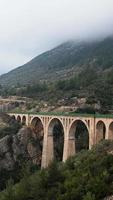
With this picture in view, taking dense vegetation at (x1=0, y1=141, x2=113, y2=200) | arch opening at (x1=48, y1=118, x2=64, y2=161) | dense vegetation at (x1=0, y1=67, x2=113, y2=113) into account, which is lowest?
dense vegetation at (x1=0, y1=141, x2=113, y2=200)

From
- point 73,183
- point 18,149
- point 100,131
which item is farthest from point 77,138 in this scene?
point 73,183

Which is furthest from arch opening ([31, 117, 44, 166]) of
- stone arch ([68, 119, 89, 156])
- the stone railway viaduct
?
stone arch ([68, 119, 89, 156])

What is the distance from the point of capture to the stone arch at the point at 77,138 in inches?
2500

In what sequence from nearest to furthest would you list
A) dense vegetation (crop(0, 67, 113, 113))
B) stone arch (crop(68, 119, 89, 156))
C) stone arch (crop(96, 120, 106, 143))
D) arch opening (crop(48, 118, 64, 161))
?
stone arch (crop(96, 120, 106, 143)), stone arch (crop(68, 119, 89, 156)), arch opening (crop(48, 118, 64, 161)), dense vegetation (crop(0, 67, 113, 113))

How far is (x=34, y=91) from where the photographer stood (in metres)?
128

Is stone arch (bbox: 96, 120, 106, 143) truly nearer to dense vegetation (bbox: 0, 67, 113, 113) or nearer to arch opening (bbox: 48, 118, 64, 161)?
arch opening (bbox: 48, 118, 64, 161)

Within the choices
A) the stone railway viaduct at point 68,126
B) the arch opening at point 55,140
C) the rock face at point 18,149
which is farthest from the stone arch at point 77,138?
the rock face at point 18,149

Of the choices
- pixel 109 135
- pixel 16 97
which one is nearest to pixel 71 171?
pixel 109 135

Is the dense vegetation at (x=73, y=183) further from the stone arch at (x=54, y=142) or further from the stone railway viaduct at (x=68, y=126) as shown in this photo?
the stone arch at (x=54, y=142)

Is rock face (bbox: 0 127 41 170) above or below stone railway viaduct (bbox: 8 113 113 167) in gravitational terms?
below

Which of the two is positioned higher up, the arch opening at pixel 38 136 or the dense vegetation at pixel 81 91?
the dense vegetation at pixel 81 91

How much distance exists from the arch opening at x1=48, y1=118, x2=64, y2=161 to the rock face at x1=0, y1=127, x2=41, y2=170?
9.92 feet

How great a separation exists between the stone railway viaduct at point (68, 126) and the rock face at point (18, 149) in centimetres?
257

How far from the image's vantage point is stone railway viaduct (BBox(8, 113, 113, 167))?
5451cm
